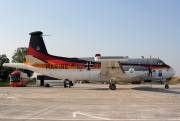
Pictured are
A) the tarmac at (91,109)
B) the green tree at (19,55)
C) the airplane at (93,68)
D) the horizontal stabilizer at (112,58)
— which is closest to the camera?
the tarmac at (91,109)

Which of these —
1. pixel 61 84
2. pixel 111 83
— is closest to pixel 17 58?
pixel 61 84

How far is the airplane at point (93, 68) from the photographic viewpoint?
32250mm

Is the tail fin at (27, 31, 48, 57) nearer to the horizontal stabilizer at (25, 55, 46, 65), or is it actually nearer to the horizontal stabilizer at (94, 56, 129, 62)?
the horizontal stabilizer at (25, 55, 46, 65)

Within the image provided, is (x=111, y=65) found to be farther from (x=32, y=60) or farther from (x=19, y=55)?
(x=19, y=55)

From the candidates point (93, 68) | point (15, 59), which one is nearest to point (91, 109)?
point (93, 68)

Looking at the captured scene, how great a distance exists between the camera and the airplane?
32250 mm

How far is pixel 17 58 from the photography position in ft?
353

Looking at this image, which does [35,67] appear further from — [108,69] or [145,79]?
[145,79]

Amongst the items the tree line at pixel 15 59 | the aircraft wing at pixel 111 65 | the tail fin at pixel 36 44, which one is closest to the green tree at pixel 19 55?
the tree line at pixel 15 59

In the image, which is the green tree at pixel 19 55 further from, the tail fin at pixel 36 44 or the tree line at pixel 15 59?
the tail fin at pixel 36 44

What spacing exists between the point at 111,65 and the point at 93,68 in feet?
15.6

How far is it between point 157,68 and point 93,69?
384 inches

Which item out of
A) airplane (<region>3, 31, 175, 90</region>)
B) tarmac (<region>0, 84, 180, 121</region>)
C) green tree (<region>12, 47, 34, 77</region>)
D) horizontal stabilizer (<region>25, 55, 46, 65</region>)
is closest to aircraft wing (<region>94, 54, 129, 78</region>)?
airplane (<region>3, 31, 175, 90</region>)

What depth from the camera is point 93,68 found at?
34125 mm
